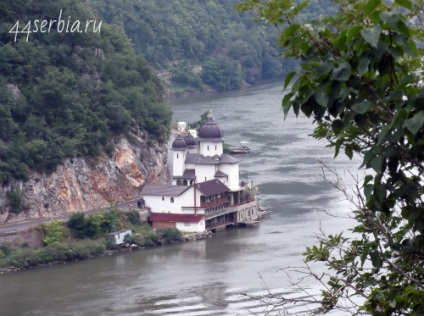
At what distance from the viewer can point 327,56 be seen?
12.0ft

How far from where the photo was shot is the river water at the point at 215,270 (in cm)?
1464

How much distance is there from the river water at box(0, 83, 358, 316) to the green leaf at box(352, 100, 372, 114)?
23.5ft

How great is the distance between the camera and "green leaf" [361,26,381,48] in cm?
339

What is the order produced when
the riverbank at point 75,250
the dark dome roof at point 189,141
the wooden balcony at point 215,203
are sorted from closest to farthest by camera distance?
the riverbank at point 75,250
the wooden balcony at point 215,203
the dark dome roof at point 189,141

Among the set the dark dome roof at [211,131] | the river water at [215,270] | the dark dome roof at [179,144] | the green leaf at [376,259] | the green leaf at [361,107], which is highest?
Result: the dark dome roof at [211,131]

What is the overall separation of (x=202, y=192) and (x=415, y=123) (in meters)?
17.4

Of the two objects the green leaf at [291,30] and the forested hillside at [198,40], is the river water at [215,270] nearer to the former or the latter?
the green leaf at [291,30]

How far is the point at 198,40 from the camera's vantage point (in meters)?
47.6

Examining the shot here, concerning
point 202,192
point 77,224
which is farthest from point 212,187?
point 77,224

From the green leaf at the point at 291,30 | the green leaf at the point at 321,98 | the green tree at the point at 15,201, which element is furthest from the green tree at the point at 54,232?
the green leaf at the point at 321,98

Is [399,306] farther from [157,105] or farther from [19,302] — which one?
[157,105]

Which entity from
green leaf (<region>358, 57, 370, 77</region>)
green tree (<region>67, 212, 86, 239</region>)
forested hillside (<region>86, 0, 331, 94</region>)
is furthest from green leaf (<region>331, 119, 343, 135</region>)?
forested hillside (<region>86, 0, 331, 94</region>)

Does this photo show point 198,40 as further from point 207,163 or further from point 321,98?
point 321,98

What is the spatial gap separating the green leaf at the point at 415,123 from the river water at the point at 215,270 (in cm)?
730
